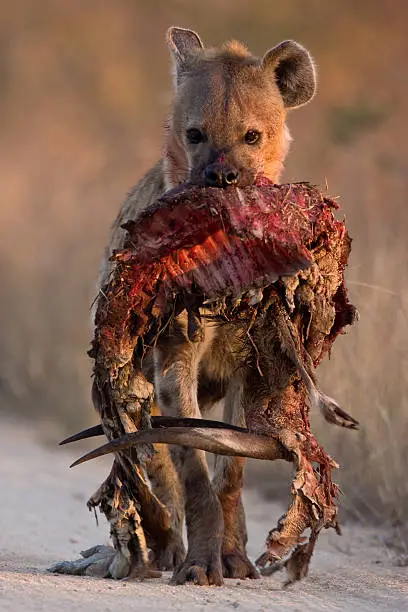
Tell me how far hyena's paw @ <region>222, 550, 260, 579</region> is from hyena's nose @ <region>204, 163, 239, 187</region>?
1.39m

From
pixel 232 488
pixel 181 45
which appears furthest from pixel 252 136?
pixel 232 488

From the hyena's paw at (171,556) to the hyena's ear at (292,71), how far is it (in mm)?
2094

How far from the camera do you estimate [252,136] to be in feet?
18.2

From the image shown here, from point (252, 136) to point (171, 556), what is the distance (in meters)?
1.74

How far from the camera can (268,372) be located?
4.38 m

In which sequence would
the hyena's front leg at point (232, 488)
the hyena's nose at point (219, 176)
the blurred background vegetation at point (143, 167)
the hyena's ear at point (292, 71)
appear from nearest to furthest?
the hyena's nose at point (219, 176) → the hyena's front leg at point (232, 488) → the hyena's ear at point (292, 71) → the blurred background vegetation at point (143, 167)

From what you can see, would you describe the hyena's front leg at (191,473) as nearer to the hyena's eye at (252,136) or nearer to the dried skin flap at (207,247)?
the dried skin flap at (207,247)

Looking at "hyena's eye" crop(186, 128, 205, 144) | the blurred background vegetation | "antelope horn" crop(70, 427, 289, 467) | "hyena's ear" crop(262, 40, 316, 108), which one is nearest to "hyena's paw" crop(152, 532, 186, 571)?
"antelope horn" crop(70, 427, 289, 467)

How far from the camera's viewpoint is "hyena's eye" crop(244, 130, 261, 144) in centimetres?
551

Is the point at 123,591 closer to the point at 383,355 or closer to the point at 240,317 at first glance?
the point at 240,317

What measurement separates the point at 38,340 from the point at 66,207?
7.63ft

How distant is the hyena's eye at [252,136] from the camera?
217 inches

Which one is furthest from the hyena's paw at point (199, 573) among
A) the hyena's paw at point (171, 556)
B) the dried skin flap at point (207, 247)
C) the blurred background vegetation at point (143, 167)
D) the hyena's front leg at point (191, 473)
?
the blurred background vegetation at point (143, 167)

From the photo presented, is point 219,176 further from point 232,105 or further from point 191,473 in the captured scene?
point 191,473
